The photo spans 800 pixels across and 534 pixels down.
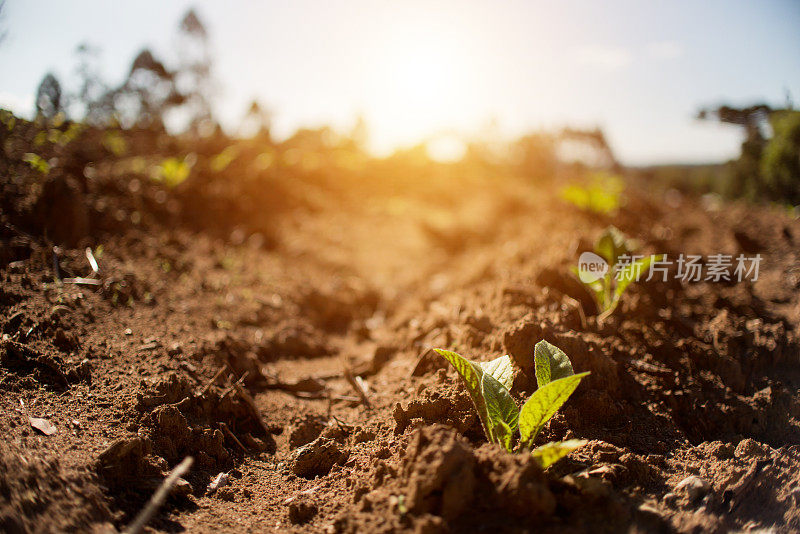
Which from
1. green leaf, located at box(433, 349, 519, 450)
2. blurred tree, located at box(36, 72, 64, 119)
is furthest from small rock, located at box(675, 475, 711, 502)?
blurred tree, located at box(36, 72, 64, 119)

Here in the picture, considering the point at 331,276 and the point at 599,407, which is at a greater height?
the point at 331,276

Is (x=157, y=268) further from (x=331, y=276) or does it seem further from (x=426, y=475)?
(x=426, y=475)

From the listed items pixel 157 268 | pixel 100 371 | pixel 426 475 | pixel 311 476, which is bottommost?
pixel 311 476

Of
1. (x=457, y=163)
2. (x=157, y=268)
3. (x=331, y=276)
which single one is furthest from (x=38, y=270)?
(x=457, y=163)

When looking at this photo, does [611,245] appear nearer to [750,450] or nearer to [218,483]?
[750,450]

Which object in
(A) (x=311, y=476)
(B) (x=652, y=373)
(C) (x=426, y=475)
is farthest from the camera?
(B) (x=652, y=373)

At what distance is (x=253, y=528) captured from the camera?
4.90ft

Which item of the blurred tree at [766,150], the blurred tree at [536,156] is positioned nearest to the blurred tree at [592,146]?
the blurred tree at [536,156]

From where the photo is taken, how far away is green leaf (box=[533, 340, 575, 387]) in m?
1.60

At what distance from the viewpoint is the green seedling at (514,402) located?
1.42 metres

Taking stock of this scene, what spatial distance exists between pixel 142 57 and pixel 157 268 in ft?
5.17

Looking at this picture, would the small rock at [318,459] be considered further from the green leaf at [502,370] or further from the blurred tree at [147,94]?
the blurred tree at [147,94]

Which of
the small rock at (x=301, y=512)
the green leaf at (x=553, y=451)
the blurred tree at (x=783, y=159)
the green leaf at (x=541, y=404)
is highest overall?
the blurred tree at (x=783, y=159)

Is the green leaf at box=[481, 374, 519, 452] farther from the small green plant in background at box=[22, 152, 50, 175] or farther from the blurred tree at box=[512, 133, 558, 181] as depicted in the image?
the blurred tree at box=[512, 133, 558, 181]
